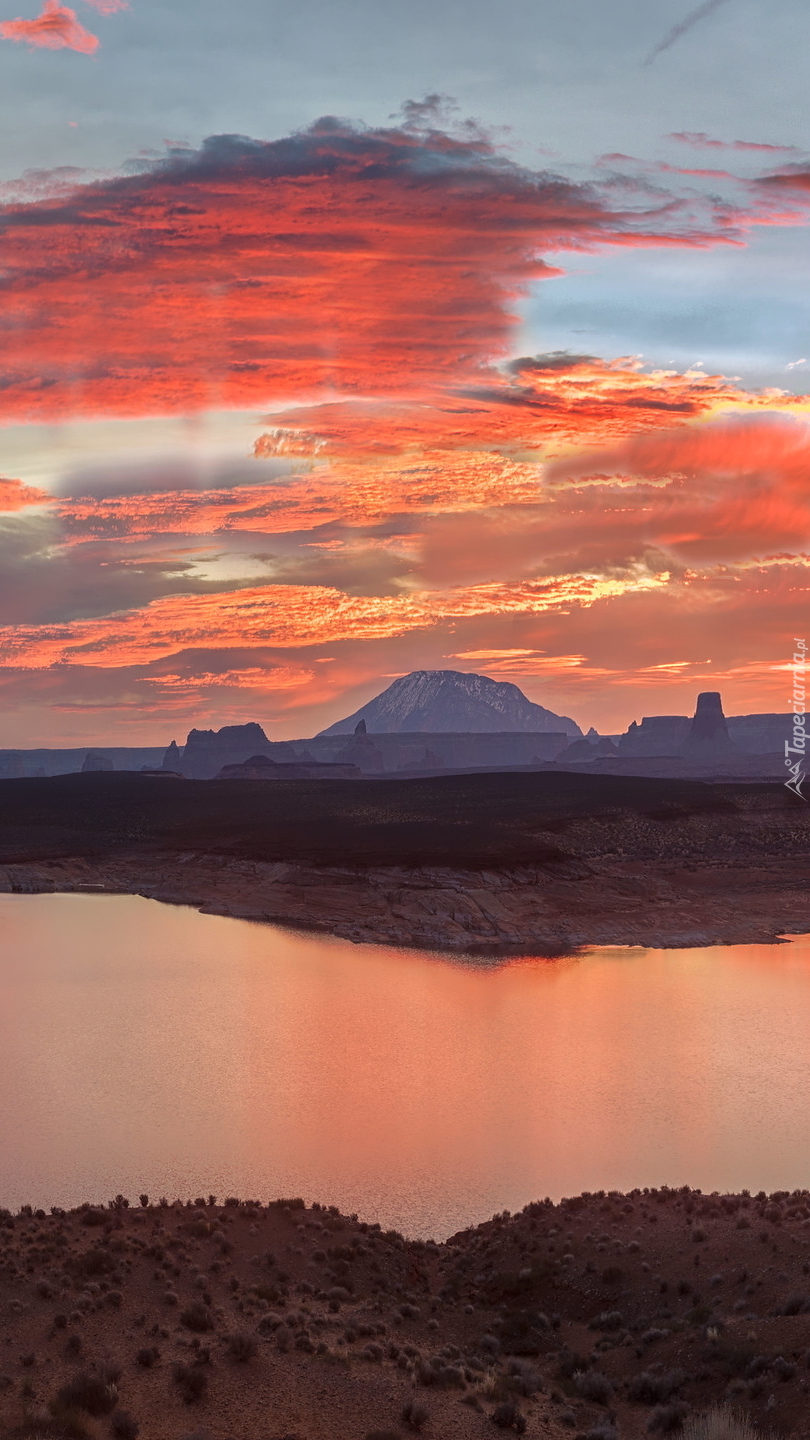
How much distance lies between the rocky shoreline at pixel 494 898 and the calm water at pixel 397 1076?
254 inches

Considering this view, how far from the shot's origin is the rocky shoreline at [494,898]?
65.1m

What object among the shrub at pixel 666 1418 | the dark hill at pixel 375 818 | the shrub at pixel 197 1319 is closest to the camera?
the shrub at pixel 666 1418

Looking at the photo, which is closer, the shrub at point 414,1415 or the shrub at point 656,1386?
the shrub at point 414,1415

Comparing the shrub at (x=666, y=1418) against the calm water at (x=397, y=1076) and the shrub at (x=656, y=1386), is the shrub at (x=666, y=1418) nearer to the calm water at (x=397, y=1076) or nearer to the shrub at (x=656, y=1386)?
the shrub at (x=656, y=1386)

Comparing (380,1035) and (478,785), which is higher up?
(478,785)

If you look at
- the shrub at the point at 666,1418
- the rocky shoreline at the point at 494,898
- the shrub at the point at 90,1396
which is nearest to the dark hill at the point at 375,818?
the rocky shoreline at the point at 494,898

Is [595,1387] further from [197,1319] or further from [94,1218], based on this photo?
[94,1218]

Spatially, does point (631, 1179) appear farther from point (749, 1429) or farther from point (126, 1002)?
point (126, 1002)

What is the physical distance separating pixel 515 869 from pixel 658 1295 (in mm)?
58454

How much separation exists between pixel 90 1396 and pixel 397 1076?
22029mm

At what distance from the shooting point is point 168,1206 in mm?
22656

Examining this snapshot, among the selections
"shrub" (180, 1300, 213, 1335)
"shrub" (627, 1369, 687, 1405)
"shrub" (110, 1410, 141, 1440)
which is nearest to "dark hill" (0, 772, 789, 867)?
"shrub" (180, 1300, 213, 1335)

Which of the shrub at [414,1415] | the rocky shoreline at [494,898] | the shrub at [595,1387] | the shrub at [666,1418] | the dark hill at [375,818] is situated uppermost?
the dark hill at [375,818]

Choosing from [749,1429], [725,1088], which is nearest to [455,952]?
[725,1088]
